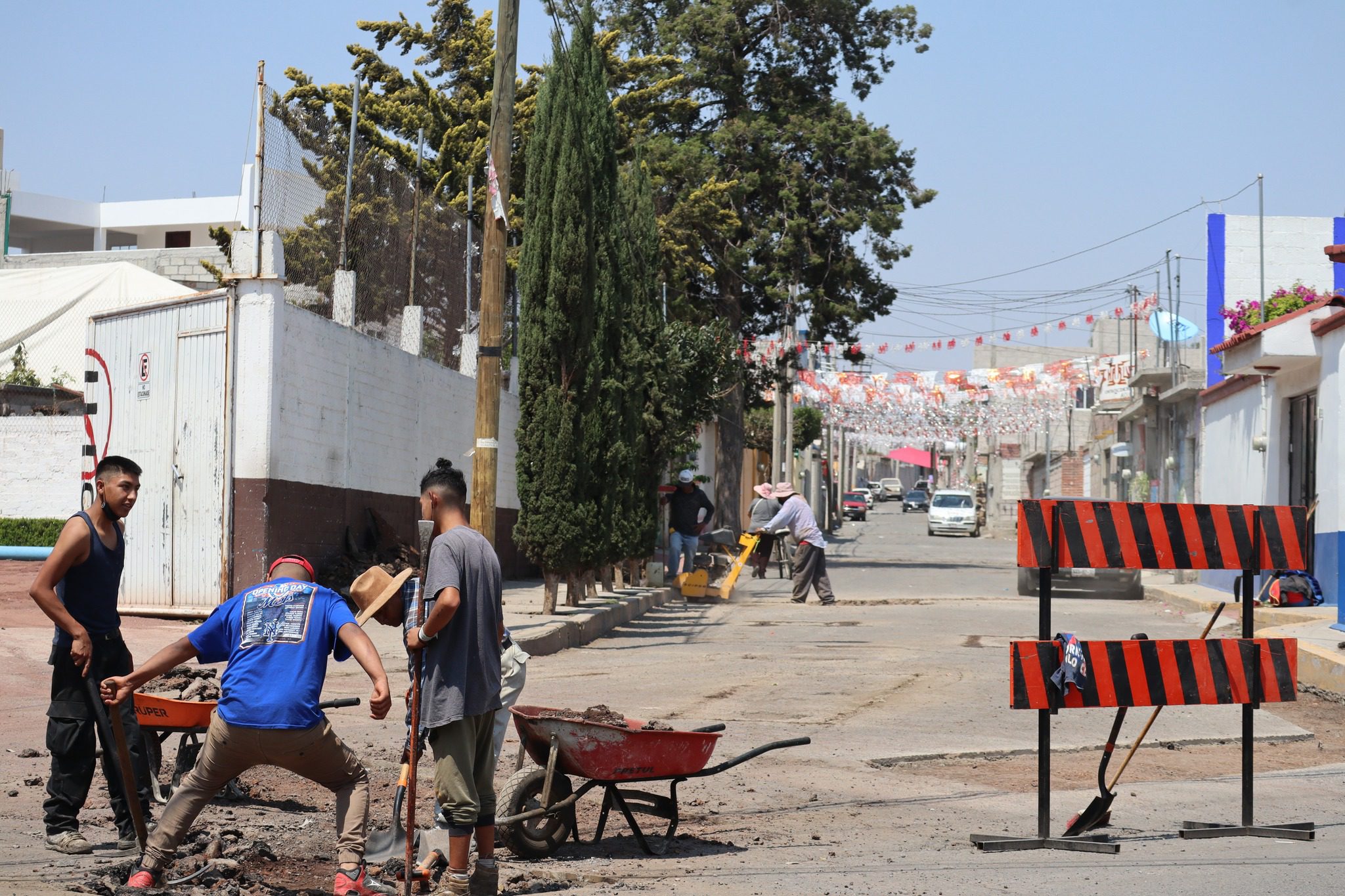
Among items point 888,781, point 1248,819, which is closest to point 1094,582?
point 888,781

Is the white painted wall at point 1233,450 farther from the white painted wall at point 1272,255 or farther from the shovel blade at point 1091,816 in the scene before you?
the shovel blade at point 1091,816

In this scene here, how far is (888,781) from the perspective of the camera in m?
8.36

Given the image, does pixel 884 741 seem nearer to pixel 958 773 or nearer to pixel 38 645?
pixel 958 773

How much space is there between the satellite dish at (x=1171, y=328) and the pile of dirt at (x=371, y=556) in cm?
1936

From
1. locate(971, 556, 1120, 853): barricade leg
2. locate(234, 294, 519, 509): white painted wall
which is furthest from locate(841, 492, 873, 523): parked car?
locate(971, 556, 1120, 853): barricade leg

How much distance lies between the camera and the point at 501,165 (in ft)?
40.4

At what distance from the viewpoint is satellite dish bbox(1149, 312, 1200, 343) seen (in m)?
30.4

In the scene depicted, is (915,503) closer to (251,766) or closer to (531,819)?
(531,819)

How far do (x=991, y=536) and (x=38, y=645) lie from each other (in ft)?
172

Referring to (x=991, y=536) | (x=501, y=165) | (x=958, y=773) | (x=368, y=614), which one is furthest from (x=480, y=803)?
(x=991, y=536)

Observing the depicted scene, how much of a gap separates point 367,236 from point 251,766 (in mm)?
13446

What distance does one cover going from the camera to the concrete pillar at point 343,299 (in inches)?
661

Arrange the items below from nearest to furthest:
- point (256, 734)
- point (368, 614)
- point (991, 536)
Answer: point (256, 734), point (368, 614), point (991, 536)

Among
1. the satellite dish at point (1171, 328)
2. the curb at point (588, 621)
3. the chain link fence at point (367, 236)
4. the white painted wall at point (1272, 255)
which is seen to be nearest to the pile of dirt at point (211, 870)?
the curb at point (588, 621)
